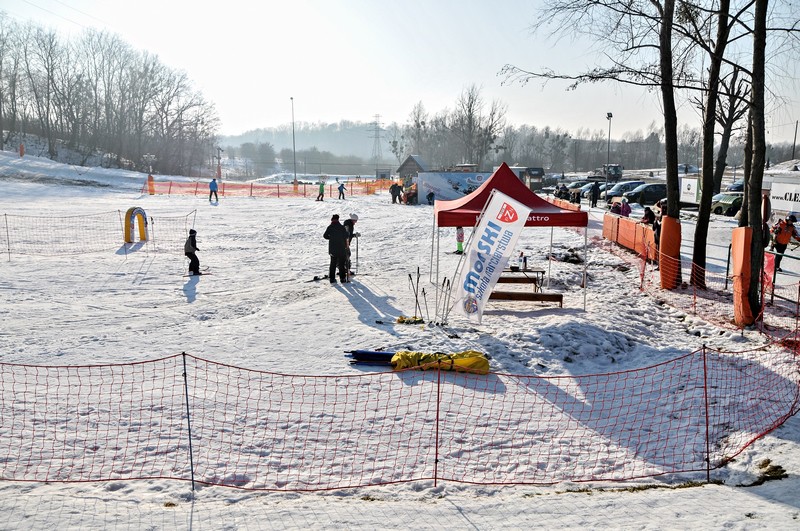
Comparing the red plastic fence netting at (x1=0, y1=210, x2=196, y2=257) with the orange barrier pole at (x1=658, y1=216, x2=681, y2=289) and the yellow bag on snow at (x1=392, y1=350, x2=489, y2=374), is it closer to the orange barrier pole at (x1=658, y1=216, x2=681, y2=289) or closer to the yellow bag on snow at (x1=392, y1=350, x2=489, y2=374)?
the yellow bag on snow at (x1=392, y1=350, x2=489, y2=374)

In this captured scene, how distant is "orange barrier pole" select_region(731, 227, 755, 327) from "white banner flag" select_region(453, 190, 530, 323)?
4919mm

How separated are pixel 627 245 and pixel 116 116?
68541 mm

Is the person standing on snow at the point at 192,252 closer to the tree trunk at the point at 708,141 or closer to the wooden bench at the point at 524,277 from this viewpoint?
the wooden bench at the point at 524,277

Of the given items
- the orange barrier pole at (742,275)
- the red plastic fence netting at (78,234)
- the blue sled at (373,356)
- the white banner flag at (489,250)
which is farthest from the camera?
the red plastic fence netting at (78,234)

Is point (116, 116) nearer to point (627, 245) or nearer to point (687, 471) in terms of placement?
point (627, 245)

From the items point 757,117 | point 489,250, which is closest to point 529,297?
point 489,250

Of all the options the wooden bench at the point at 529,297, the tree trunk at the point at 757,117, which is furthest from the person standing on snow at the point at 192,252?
the tree trunk at the point at 757,117

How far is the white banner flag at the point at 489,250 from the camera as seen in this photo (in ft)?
31.1

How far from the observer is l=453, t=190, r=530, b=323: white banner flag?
948 centimetres

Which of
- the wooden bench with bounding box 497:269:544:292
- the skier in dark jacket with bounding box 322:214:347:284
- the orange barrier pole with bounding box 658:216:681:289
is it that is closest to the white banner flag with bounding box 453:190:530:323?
the wooden bench with bounding box 497:269:544:292

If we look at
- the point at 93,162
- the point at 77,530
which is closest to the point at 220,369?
the point at 77,530

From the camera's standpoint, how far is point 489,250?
977 cm

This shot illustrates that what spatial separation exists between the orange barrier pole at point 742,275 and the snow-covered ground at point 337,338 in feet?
1.91

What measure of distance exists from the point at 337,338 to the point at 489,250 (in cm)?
300
